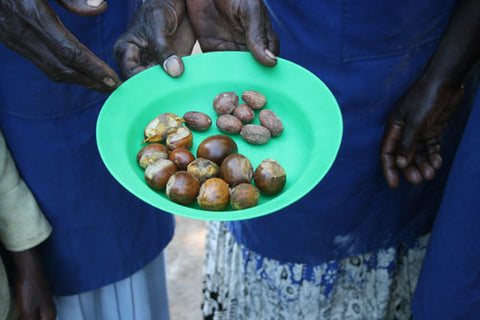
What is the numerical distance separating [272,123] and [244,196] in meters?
0.27

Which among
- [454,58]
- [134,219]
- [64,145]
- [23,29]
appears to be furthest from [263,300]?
[23,29]

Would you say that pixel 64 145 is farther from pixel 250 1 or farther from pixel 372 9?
pixel 372 9

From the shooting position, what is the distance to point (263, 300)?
6.88 feet

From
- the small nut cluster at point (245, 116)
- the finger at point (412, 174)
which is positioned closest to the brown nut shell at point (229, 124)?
the small nut cluster at point (245, 116)

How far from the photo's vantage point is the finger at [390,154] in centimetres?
165

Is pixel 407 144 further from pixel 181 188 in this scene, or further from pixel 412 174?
pixel 181 188

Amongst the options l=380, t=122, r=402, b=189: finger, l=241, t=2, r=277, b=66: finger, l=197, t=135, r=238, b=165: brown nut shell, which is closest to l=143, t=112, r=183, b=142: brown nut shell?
l=197, t=135, r=238, b=165: brown nut shell

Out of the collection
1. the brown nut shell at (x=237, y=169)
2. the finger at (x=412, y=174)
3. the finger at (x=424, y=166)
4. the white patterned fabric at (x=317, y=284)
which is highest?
the brown nut shell at (x=237, y=169)

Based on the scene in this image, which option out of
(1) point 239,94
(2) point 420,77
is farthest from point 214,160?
(2) point 420,77

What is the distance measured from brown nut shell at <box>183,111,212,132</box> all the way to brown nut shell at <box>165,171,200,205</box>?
20cm

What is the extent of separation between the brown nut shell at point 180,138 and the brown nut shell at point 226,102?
0.12 m

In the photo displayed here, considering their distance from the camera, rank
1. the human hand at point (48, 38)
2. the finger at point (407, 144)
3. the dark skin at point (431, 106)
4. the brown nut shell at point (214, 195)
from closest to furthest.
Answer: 1. the human hand at point (48, 38)
2. the brown nut shell at point (214, 195)
3. the dark skin at point (431, 106)
4. the finger at point (407, 144)

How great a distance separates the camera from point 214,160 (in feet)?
4.60

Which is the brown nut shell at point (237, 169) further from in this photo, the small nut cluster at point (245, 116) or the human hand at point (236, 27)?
the human hand at point (236, 27)
